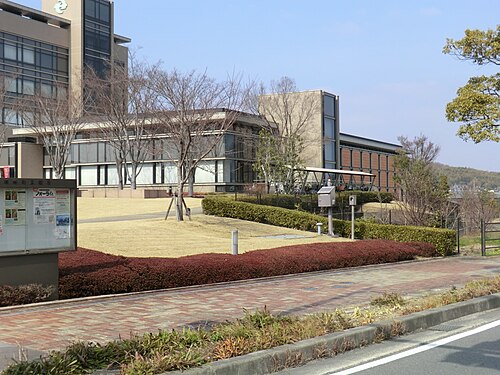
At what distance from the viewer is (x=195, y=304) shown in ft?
33.1

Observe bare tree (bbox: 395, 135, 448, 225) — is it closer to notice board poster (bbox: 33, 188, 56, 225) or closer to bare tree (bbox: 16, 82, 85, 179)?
notice board poster (bbox: 33, 188, 56, 225)

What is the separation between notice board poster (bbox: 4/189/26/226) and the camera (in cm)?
935

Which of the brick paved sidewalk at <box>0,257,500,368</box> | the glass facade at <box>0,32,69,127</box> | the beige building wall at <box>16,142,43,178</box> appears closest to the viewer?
the brick paved sidewalk at <box>0,257,500,368</box>

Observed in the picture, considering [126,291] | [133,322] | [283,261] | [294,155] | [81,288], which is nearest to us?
[133,322]

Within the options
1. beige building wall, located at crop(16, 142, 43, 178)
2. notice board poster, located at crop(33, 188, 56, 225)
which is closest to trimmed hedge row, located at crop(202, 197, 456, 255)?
beige building wall, located at crop(16, 142, 43, 178)

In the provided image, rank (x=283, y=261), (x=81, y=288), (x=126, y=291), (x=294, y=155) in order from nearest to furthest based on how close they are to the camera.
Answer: (x=81, y=288) → (x=126, y=291) → (x=283, y=261) → (x=294, y=155)

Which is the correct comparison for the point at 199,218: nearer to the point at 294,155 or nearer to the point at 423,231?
the point at 423,231

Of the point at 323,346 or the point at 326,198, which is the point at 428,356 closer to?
the point at 323,346

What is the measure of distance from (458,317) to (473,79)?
52.0 ft

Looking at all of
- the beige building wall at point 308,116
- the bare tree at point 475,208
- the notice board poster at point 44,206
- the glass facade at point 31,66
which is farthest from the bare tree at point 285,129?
the notice board poster at point 44,206

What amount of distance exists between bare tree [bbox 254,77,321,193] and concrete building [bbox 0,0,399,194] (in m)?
0.77

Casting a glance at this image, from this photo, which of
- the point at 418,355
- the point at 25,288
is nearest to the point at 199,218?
the point at 25,288

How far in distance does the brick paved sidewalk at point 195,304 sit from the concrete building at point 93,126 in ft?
95.2

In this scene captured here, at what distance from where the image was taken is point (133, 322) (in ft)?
27.5
